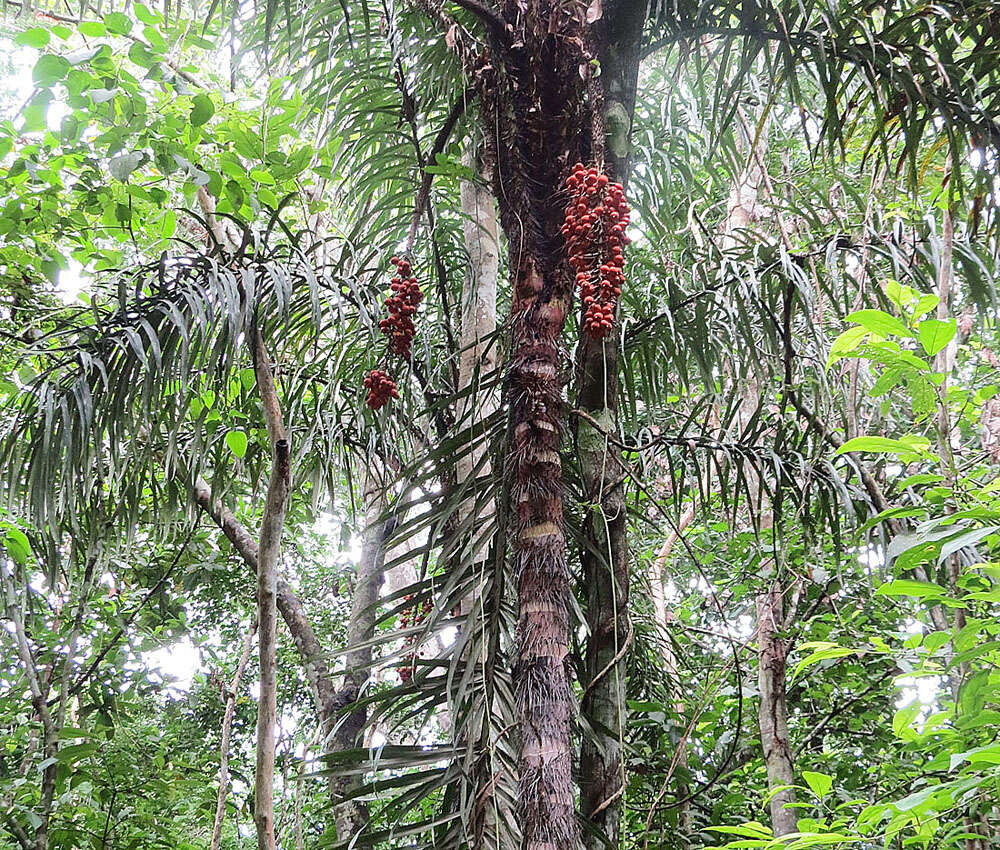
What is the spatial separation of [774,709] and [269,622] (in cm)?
165

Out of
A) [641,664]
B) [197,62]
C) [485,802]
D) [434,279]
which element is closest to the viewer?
[485,802]

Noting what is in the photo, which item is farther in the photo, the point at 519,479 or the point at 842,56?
the point at 842,56

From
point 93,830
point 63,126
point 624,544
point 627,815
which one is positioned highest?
point 63,126

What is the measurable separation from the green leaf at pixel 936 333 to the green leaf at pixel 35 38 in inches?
74.3

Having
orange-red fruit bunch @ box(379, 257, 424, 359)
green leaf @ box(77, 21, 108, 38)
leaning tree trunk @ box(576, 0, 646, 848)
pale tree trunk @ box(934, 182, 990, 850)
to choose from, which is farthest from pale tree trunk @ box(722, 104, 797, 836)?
green leaf @ box(77, 21, 108, 38)

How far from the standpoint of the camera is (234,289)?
5.21ft

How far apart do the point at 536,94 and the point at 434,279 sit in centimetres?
83

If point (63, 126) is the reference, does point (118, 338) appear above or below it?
below

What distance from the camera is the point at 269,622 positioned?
1.40 metres

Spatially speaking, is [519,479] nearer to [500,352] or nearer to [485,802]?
[500,352]

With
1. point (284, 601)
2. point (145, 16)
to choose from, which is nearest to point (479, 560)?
point (145, 16)

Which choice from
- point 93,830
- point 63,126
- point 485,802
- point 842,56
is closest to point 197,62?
point 63,126

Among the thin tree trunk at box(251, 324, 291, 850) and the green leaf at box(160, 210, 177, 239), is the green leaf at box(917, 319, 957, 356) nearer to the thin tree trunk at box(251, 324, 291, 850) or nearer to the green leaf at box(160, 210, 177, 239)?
the thin tree trunk at box(251, 324, 291, 850)

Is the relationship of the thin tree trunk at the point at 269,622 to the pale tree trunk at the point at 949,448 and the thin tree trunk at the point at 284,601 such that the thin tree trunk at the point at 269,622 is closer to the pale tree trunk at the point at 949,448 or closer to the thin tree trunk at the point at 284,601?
the pale tree trunk at the point at 949,448
